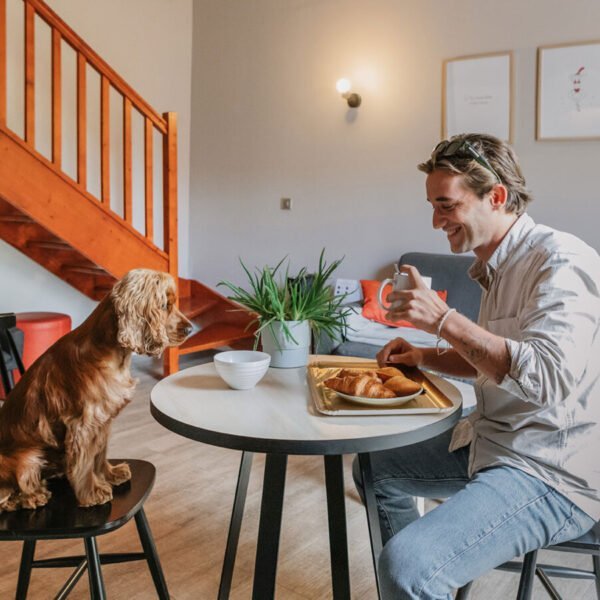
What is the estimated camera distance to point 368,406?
1.37 meters

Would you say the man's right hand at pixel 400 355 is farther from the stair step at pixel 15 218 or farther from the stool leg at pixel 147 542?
the stair step at pixel 15 218

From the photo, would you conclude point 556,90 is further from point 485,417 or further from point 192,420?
point 192,420

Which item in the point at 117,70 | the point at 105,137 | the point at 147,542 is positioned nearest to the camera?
the point at 147,542

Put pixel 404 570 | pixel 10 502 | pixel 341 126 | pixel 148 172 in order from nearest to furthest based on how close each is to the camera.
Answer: pixel 404 570 → pixel 10 502 → pixel 148 172 → pixel 341 126

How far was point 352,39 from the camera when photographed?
458cm

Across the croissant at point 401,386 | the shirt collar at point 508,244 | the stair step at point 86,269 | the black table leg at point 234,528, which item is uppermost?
the shirt collar at point 508,244

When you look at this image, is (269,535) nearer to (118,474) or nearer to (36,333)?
(118,474)

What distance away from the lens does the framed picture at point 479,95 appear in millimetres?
3982

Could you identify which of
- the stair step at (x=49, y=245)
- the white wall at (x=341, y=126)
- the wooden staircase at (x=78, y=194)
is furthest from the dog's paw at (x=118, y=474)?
the white wall at (x=341, y=126)

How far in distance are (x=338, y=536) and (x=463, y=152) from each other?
0.93 metres

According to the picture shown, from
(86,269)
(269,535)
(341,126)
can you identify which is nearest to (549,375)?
(269,535)

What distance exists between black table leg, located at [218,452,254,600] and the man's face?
84 centimetres

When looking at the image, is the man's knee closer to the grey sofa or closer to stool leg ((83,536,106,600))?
stool leg ((83,536,106,600))

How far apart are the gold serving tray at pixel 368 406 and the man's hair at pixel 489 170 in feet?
1.54
